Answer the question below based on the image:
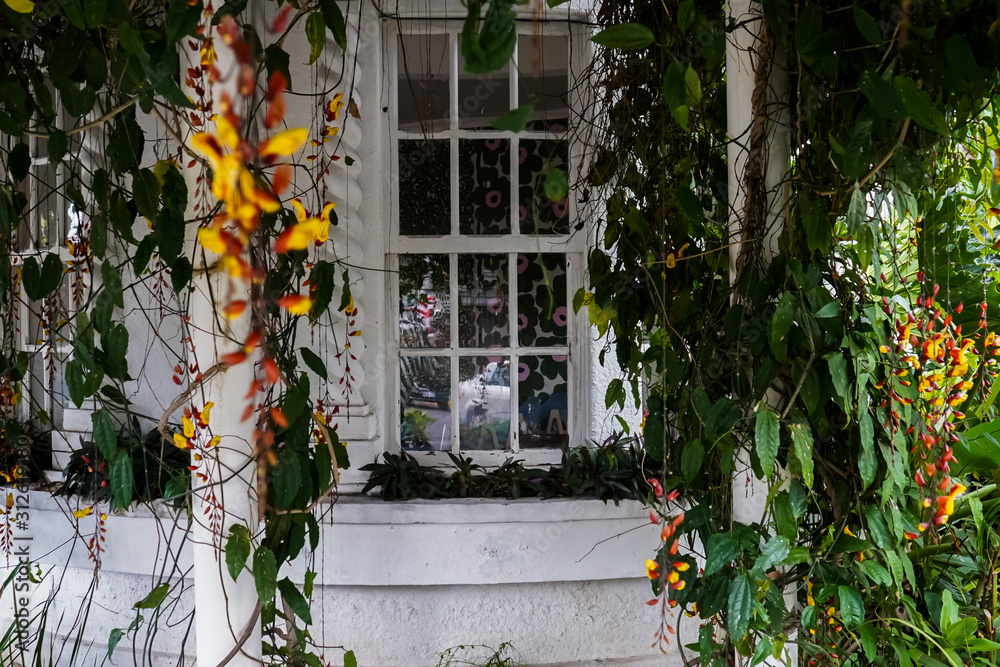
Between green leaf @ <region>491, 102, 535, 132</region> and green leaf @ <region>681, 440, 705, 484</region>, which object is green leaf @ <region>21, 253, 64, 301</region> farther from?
green leaf @ <region>681, 440, 705, 484</region>

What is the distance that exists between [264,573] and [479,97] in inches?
76.3

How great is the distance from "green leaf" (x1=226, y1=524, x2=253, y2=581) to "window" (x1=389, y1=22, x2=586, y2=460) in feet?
4.53

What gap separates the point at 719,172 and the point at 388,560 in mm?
1618

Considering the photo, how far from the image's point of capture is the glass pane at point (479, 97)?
8.86ft

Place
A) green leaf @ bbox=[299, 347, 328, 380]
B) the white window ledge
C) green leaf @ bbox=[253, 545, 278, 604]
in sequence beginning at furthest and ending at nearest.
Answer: the white window ledge < green leaf @ bbox=[299, 347, 328, 380] < green leaf @ bbox=[253, 545, 278, 604]

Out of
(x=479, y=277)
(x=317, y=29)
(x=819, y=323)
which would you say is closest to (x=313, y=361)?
(x=317, y=29)

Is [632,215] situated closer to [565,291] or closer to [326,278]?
[326,278]

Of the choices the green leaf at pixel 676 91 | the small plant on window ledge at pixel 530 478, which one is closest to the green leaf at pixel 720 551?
the green leaf at pixel 676 91

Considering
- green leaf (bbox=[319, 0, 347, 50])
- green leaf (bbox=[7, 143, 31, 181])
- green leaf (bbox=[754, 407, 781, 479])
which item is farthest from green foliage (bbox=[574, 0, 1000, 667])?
green leaf (bbox=[7, 143, 31, 181])

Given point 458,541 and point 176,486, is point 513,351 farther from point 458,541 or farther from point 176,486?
point 176,486

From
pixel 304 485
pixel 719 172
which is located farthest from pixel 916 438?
pixel 304 485

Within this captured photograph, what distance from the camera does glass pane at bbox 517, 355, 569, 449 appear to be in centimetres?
272

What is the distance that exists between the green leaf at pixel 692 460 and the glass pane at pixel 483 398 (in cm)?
131

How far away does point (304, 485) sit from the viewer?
140 centimetres
